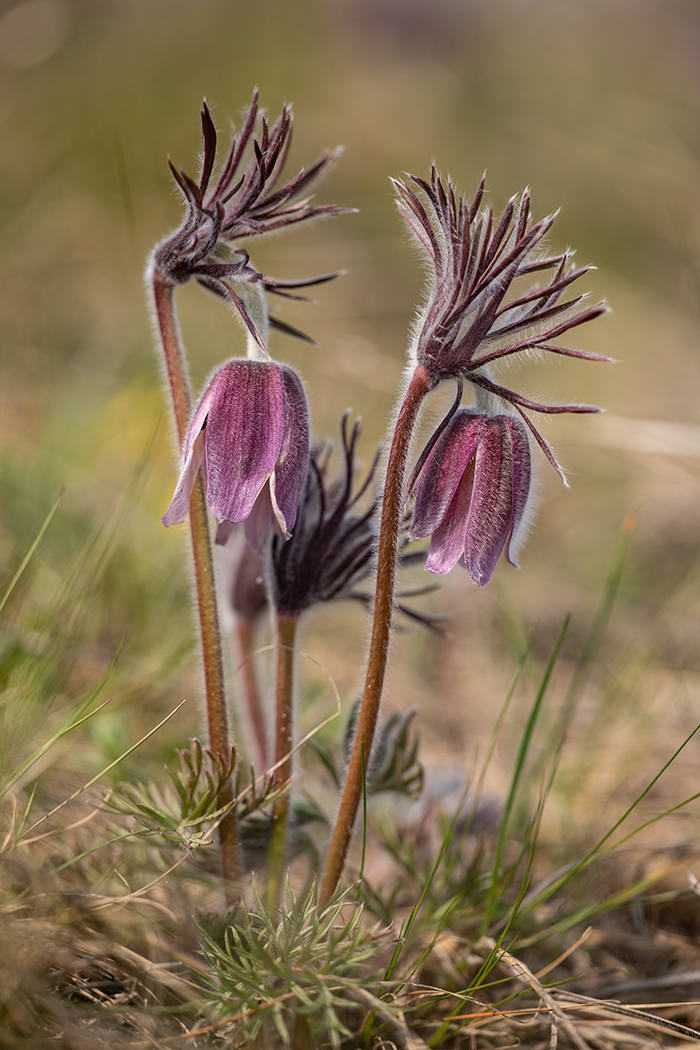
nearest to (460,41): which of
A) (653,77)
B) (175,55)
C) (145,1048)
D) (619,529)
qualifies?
(653,77)

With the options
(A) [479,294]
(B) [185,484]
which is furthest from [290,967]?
(A) [479,294]

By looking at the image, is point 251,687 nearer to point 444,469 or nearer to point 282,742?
point 282,742

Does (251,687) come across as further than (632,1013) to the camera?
Yes

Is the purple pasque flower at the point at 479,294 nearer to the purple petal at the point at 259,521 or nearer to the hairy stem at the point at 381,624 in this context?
the hairy stem at the point at 381,624

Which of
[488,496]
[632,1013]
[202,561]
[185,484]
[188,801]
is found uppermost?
[488,496]

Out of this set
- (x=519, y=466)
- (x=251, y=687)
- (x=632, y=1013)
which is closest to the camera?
(x=519, y=466)

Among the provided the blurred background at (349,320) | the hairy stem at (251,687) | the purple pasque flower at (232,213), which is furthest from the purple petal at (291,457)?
the hairy stem at (251,687)

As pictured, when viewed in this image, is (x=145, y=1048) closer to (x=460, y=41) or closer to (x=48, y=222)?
(x=48, y=222)
